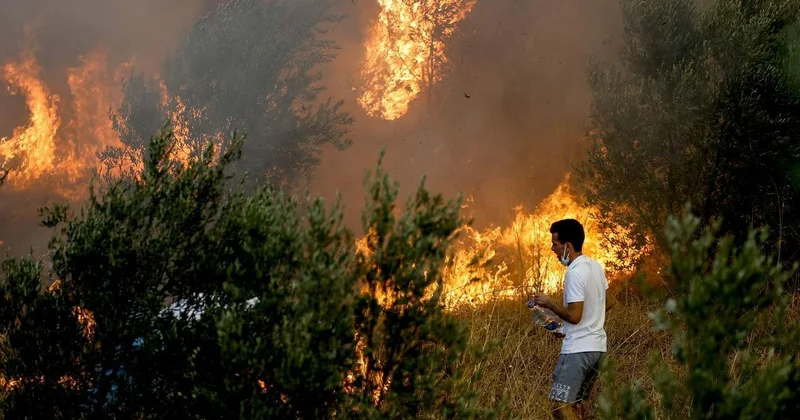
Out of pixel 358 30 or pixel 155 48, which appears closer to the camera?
pixel 155 48

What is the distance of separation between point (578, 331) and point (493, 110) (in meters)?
22.4

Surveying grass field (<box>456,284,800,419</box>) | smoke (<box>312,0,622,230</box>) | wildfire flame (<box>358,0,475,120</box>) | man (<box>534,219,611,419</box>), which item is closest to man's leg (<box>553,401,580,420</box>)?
man (<box>534,219,611,419</box>)

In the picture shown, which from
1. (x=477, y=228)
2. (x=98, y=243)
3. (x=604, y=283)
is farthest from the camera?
(x=477, y=228)

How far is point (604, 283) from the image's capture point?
6309 mm

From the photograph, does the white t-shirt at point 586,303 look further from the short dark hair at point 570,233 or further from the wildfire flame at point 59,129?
the wildfire flame at point 59,129

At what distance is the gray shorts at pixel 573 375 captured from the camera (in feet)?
19.8

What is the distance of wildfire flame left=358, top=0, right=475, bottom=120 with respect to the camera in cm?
2881

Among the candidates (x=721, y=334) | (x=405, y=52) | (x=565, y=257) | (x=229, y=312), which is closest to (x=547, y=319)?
(x=565, y=257)

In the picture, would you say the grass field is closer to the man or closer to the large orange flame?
the man

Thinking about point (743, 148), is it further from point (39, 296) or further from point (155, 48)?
point (155, 48)

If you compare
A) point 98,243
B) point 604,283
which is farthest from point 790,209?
point 98,243

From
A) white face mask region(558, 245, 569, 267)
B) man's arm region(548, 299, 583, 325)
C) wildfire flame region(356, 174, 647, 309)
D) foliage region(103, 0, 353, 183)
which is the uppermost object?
foliage region(103, 0, 353, 183)

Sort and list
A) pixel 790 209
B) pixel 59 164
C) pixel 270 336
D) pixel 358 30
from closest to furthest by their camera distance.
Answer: pixel 270 336, pixel 790 209, pixel 59 164, pixel 358 30

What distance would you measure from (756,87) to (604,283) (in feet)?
29.8
